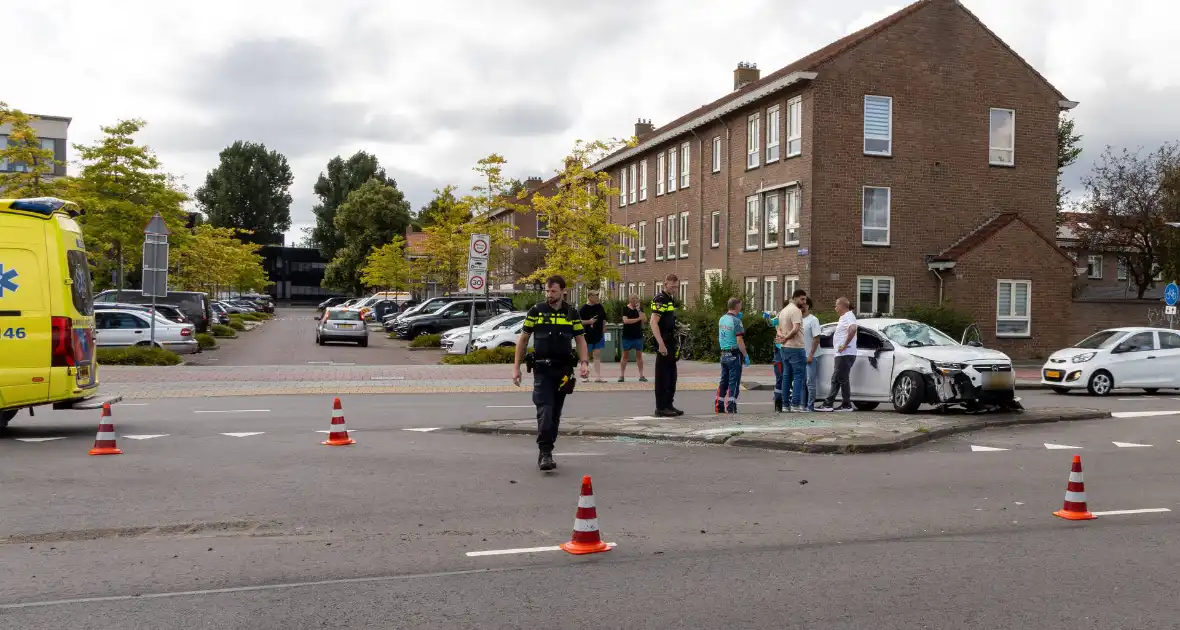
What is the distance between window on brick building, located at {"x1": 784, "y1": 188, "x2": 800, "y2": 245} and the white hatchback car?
39.9 feet

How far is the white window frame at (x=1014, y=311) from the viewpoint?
109 ft

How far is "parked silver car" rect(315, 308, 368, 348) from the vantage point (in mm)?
38812

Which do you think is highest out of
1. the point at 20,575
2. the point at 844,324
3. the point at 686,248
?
the point at 686,248

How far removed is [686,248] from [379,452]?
31.5 m

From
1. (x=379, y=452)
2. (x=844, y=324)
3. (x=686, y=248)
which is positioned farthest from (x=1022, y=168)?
(x=379, y=452)

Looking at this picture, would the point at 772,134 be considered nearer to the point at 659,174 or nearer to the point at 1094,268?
the point at 659,174

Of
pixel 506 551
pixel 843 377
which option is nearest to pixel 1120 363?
pixel 843 377

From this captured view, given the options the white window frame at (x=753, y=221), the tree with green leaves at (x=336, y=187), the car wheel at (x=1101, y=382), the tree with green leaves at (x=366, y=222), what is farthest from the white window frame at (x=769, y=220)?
the tree with green leaves at (x=336, y=187)

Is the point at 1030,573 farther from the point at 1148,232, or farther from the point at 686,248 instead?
the point at 1148,232

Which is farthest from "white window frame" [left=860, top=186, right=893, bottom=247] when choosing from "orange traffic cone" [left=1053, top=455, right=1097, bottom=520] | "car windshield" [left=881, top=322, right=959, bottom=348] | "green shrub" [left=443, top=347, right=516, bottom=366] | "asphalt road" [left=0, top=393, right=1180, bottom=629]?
"orange traffic cone" [left=1053, top=455, right=1097, bottom=520]

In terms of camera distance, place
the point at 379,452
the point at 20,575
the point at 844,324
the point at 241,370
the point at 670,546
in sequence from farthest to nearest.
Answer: the point at 241,370
the point at 844,324
the point at 379,452
the point at 670,546
the point at 20,575

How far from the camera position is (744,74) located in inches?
1817

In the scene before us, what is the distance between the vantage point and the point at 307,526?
739cm

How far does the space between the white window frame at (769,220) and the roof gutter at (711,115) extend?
3.25 metres
